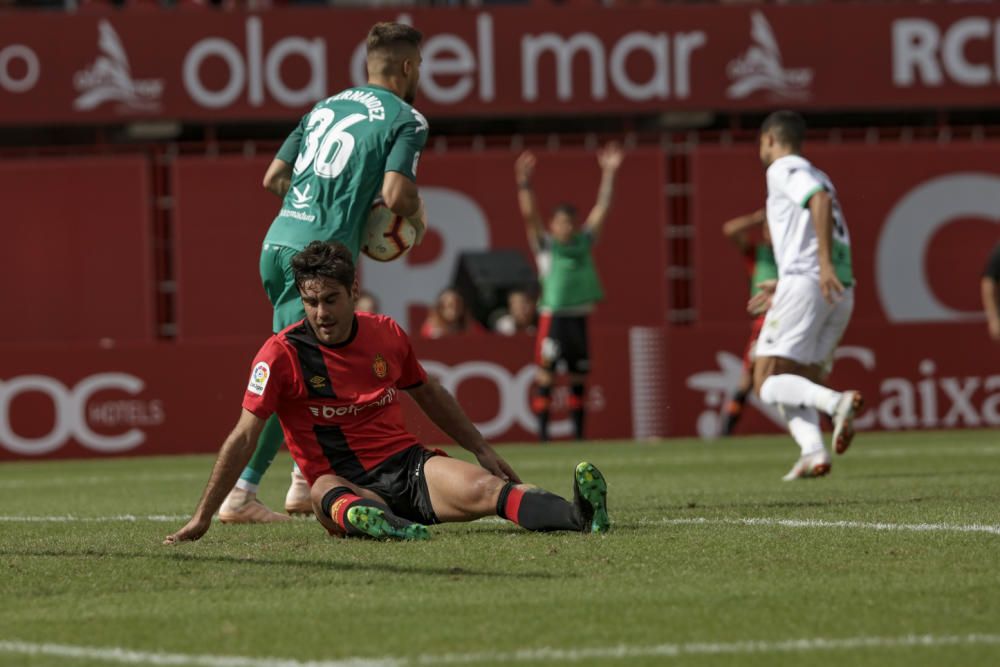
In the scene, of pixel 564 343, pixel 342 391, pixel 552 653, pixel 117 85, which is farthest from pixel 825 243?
pixel 117 85

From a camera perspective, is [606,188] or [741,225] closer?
[741,225]

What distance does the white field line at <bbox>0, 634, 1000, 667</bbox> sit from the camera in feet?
13.7

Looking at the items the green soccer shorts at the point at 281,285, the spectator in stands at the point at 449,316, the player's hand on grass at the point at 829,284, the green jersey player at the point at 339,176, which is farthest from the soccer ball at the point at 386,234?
the spectator in stands at the point at 449,316

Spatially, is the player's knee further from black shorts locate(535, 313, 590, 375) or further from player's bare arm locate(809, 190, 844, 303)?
black shorts locate(535, 313, 590, 375)

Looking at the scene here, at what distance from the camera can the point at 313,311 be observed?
6777mm

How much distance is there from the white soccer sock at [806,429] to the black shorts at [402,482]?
364cm

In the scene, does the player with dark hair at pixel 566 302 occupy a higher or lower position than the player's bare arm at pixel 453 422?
higher

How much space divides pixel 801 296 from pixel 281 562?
4.76 metres

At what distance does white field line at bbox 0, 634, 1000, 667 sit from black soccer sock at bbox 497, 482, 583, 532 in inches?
90.9

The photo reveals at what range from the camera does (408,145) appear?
7504mm

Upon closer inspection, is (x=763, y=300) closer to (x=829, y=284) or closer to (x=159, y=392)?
(x=829, y=284)

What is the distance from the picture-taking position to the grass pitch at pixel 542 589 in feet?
14.3

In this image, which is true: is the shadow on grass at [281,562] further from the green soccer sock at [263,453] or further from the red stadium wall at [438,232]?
the red stadium wall at [438,232]

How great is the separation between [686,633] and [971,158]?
17688mm
